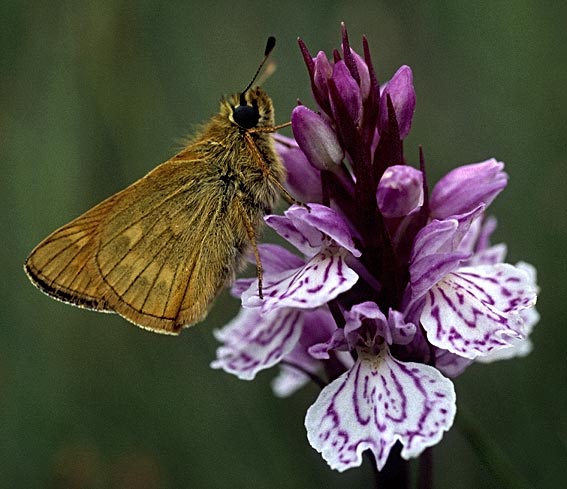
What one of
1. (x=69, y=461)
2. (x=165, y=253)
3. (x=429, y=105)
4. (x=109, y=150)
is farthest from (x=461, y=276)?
(x=429, y=105)

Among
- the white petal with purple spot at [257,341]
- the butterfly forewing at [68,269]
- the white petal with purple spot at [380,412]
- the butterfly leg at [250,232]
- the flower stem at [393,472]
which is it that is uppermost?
the butterfly forewing at [68,269]

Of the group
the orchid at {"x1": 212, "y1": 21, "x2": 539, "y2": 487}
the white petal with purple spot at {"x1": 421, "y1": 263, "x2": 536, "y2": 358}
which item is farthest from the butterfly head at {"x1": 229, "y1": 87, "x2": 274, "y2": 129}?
the white petal with purple spot at {"x1": 421, "y1": 263, "x2": 536, "y2": 358}

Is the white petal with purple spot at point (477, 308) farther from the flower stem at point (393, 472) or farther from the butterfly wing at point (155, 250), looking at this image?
the butterfly wing at point (155, 250)

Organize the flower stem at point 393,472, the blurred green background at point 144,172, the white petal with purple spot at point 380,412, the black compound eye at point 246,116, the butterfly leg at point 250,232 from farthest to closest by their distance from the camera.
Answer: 1. the blurred green background at point 144,172
2. the black compound eye at point 246,116
3. the butterfly leg at point 250,232
4. the flower stem at point 393,472
5. the white petal with purple spot at point 380,412

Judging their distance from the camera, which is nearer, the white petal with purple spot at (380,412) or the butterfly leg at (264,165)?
the white petal with purple spot at (380,412)

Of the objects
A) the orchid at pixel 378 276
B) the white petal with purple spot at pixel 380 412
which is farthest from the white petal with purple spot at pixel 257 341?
the white petal with purple spot at pixel 380 412

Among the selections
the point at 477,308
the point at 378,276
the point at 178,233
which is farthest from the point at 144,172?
the point at 477,308

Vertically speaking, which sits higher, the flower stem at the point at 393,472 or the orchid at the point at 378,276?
the orchid at the point at 378,276
